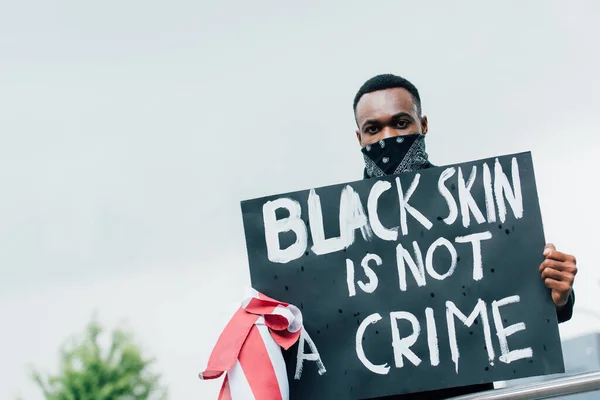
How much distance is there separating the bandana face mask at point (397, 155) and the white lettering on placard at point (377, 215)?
0.30 metres

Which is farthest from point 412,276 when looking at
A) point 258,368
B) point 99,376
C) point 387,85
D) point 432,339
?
point 99,376

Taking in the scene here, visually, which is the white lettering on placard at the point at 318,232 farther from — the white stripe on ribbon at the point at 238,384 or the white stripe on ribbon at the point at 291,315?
the white stripe on ribbon at the point at 238,384

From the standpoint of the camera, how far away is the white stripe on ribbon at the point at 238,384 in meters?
2.46

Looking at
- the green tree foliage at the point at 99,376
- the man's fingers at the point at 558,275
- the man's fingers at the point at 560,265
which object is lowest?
the green tree foliage at the point at 99,376

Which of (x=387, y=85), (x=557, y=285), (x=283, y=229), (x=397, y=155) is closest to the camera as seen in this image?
(x=557, y=285)

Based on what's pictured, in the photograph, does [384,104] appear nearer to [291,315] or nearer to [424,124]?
[424,124]

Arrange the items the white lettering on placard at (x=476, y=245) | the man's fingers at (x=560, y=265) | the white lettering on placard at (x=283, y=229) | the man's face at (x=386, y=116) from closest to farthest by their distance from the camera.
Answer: the man's fingers at (x=560, y=265) → the white lettering on placard at (x=476, y=245) → the white lettering on placard at (x=283, y=229) → the man's face at (x=386, y=116)

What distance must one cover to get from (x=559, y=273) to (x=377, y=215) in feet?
1.73

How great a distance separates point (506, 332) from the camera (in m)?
2.48

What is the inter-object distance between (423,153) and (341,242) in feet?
1.75

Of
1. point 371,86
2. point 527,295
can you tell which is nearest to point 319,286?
point 527,295

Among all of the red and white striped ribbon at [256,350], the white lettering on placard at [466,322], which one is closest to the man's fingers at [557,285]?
the white lettering on placard at [466,322]

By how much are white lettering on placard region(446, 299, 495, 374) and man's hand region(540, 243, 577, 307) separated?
188 mm

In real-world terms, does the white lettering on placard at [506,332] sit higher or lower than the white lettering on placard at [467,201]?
lower
